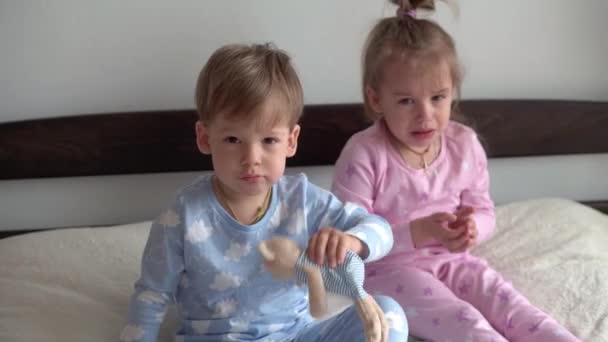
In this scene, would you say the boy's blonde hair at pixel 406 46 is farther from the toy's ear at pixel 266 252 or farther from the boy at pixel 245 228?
the toy's ear at pixel 266 252

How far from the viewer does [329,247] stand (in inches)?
35.7

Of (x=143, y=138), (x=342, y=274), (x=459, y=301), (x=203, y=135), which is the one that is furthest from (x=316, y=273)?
(x=143, y=138)

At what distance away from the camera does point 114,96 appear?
5.14ft

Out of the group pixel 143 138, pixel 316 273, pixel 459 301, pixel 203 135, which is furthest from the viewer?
pixel 143 138

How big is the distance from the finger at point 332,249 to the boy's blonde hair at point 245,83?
0.59 ft

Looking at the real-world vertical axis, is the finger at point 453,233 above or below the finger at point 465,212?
below

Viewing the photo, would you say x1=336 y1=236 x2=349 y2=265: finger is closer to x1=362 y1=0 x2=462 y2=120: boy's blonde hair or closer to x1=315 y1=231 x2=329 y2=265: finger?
x1=315 y1=231 x2=329 y2=265: finger

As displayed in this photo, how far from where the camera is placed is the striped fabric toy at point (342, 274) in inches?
34.8

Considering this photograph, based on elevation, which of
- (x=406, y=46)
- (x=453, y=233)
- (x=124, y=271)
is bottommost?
(x=124, y=271)

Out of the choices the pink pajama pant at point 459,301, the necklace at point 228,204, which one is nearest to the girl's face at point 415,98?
the pink pajama pant at point 459,301

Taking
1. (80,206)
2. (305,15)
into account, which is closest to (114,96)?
(80,206)

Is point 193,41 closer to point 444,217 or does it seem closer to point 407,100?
point 407,100

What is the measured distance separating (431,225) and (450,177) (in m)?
0.16

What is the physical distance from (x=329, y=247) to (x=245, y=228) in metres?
0.16
